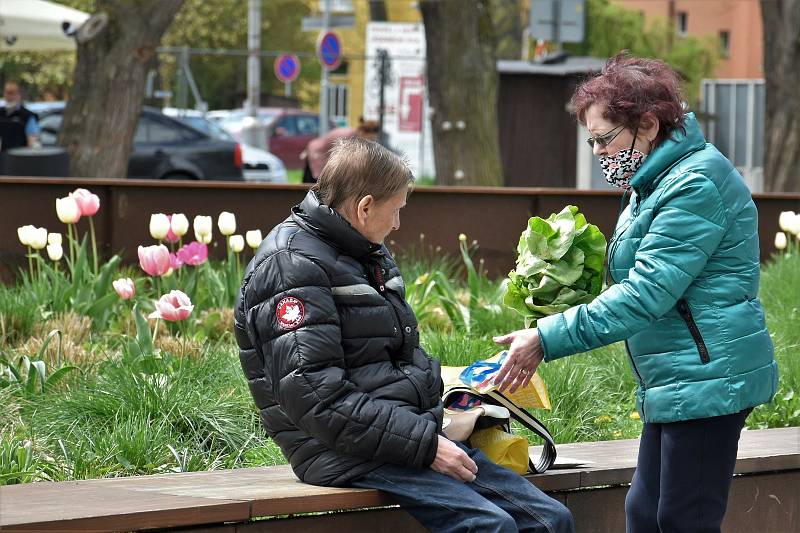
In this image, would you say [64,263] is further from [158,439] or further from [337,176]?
[337,176]

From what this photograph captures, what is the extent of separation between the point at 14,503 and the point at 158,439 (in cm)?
133

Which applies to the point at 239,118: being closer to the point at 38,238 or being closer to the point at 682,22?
the point at 682,22

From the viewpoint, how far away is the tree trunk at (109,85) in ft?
42.0

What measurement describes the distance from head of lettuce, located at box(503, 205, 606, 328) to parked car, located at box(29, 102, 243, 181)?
47.9 ft

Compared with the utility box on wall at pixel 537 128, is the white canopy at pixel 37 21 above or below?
above

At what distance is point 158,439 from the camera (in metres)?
4.83

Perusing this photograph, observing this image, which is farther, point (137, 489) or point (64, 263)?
point (64, 263)

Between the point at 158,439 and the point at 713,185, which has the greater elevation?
the point at 713,185

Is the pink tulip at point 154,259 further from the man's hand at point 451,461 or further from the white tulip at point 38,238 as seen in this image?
the man's hand at point 451,461

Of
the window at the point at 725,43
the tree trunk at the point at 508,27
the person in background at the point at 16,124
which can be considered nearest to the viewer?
the person in background at the point at 16,124

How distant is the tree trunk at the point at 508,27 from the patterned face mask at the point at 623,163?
2993 centimetres

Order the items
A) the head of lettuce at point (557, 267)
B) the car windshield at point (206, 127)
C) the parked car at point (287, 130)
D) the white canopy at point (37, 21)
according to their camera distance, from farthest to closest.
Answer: the parked car at point (287, 130) → the car windshield at point (206, 127) → the white canopy at point (37, 21) → the head of lettuce at point (557, 267)

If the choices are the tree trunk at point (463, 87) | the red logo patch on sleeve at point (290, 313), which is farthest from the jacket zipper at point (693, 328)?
the tree trunk at point (463, 87)

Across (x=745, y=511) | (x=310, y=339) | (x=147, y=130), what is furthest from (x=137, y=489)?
(x=147, y=130)
